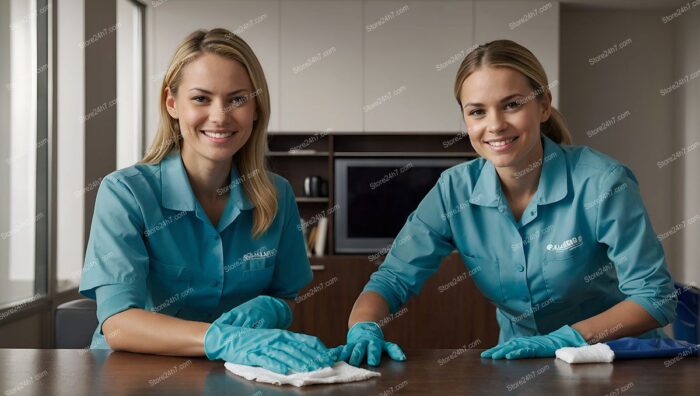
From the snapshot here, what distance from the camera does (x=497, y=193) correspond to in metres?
1.93

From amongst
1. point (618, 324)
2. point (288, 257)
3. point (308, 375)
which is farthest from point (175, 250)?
point (618, 324)

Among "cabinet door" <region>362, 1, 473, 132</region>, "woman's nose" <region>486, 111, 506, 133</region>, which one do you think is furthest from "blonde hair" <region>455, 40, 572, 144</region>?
"cabinet door" <region>362, 1, 473, 132</region>

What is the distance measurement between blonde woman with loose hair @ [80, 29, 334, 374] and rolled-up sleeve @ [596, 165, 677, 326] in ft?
2.48

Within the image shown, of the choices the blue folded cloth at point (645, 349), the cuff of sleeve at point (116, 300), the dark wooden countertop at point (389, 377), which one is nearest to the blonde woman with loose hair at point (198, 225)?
the cuff of sleeve at point (116, 300)

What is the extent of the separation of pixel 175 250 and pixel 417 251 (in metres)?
0.60

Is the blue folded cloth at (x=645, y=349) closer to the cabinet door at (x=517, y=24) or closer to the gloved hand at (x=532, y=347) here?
the gloved hand at (x=532, y=347)

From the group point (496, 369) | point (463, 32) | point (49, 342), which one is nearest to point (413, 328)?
point (463, 32)

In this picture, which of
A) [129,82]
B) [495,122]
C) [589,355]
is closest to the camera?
[589,355]

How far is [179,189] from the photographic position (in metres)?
1.78

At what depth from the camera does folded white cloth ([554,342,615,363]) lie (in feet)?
4.72

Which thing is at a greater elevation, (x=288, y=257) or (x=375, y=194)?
(x=375, y=194)

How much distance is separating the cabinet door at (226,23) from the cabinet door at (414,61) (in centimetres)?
60

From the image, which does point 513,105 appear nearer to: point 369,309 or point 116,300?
point 369,309

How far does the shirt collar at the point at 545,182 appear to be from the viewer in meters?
1.88
